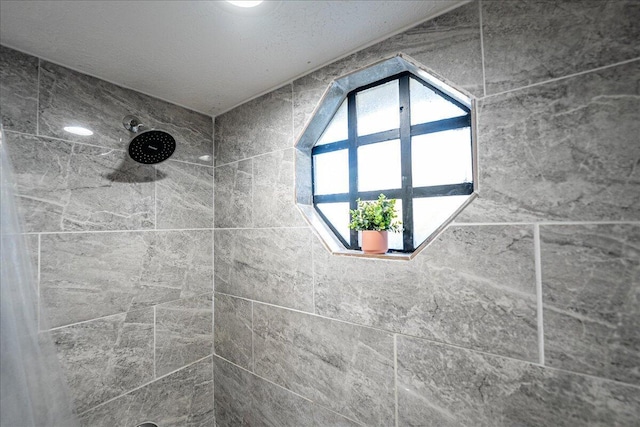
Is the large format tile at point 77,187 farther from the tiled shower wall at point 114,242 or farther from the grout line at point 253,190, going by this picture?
the grout line at point 253,190

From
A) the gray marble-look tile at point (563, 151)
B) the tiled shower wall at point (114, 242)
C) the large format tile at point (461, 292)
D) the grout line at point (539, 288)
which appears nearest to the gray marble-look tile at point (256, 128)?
the tiled shower wall at point (114, 242)

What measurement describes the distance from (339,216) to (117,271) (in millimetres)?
957

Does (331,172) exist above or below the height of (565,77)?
below

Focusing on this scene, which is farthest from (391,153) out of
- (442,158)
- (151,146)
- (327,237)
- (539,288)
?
(151,146)

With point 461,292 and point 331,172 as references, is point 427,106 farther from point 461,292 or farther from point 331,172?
point 461,292

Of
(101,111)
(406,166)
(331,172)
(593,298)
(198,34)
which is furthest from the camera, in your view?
(331,172)

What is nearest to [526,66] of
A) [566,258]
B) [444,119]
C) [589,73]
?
[589,73]

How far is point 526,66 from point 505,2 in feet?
0.60

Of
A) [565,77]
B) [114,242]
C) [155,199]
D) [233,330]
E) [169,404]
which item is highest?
[565,77]

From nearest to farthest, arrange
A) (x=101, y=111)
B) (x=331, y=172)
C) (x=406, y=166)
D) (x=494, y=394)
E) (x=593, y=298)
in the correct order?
(x=593, y=298) < (x=494, y=394) < (x=406, y=166) < (x=101, y=111) < (x=331, y=172)

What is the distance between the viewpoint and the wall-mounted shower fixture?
0.99m

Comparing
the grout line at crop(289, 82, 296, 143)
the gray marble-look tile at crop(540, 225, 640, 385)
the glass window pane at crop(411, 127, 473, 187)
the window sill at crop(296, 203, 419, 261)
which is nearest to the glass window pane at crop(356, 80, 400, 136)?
the glass window pane at crop(411, 127, 473, 187)

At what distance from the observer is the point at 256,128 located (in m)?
1.27

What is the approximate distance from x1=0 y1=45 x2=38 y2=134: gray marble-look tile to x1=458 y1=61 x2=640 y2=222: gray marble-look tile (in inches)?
57.7
